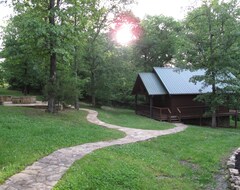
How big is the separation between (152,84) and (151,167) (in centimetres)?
1677

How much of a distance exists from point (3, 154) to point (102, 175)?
3.06 m

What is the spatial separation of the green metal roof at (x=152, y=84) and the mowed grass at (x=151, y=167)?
11.3 metres

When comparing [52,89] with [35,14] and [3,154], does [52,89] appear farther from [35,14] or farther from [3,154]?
[3,154]

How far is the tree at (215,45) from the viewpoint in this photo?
19391 millimetres

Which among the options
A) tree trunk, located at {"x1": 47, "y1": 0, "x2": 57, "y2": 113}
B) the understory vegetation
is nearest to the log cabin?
tree trunk, located at {"x1": 47, "y1": 0, "x2": 57, "y2": 113}

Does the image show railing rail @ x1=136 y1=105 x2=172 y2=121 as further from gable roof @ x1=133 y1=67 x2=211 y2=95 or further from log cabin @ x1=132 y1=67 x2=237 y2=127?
gable roof @ x1=133 y1=67 x2=211 y2=95

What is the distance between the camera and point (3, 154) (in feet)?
26.2

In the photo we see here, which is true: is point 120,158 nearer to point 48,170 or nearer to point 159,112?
point 48,170

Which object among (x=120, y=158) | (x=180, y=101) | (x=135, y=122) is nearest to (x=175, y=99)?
(x=180, y=101)

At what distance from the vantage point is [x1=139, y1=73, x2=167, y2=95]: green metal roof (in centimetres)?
2405

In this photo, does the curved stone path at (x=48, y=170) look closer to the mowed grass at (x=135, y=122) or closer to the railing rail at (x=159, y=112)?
the mowed grass at (x=135, y=122)

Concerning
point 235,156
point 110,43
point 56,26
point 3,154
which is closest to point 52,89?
point 56,26

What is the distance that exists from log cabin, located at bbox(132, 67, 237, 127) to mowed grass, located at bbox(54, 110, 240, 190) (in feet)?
35.8

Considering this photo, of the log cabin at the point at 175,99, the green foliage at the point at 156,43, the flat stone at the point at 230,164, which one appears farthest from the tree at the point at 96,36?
the flat stone at the point at 230,164
